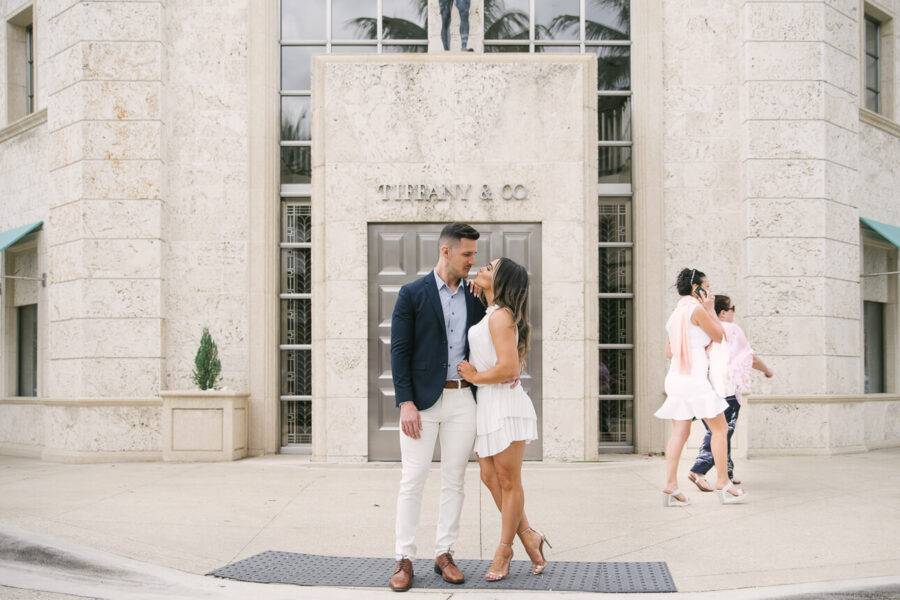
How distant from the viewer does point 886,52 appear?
1420 cm

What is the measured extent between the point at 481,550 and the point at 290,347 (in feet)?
22.0

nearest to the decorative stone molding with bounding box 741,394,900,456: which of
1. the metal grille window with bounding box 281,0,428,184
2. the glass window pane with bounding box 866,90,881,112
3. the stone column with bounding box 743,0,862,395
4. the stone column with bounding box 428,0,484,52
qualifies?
the stone column with bounding box 743,0,862,395

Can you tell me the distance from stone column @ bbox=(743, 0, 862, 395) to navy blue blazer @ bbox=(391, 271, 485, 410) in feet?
24.4

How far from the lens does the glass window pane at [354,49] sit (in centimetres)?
1251

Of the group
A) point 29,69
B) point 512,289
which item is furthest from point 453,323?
point 29,69

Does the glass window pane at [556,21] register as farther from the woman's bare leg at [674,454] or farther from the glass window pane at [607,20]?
the woman's bare leg at [674,454]

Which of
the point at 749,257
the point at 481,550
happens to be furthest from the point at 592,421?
the point at 481,550

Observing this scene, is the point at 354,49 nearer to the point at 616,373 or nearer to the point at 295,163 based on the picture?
the point at 295,163

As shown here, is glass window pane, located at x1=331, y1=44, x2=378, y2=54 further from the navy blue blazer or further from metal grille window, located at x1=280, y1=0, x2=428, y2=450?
the navy blue blazer

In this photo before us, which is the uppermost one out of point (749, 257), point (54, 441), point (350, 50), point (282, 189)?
point (350, 50)

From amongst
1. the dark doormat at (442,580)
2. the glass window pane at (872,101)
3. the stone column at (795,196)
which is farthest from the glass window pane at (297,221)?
the glass window pane at (872,101)

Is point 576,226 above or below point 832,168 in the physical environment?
below

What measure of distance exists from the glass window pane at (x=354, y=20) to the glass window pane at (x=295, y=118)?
1.03m

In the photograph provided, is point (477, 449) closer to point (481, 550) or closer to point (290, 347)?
point (481, 550)
